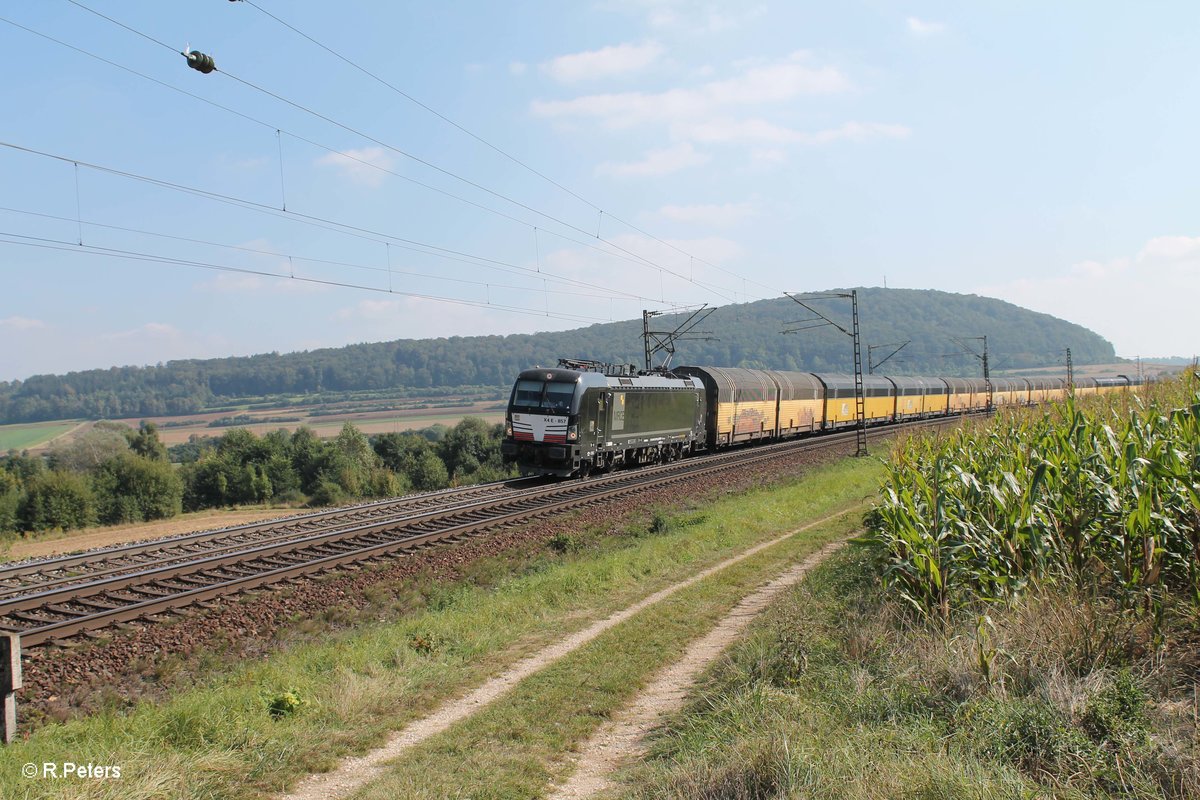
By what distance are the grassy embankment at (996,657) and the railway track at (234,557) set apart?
319 inches

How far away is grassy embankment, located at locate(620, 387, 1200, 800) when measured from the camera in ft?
16.8

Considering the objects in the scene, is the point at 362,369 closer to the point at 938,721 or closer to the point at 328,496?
the point at 328,496

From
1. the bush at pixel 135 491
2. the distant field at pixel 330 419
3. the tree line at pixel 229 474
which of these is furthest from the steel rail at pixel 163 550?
the distant field at pixel 330 419

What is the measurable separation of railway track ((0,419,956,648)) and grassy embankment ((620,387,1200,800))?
26.6 feet

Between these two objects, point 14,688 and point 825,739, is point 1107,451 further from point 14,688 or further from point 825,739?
point 14,688

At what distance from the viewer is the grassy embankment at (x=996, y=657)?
5129 millimetres

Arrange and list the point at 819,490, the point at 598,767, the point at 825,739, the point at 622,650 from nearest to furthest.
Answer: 1. the point at 825,739
2. the point at 598,767
3. the point at 622,650
4. the point at 819,490

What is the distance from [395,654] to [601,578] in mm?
4632

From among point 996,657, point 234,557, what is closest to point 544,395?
point 234,557

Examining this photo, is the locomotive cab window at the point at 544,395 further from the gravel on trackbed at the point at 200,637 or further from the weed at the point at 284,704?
the weed at the point at 284,704

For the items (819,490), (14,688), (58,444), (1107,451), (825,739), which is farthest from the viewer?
(58,444)

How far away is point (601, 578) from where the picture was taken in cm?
1368

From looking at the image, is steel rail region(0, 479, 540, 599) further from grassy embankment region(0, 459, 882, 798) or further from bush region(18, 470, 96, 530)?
bush region(18, 470, 96, 530)

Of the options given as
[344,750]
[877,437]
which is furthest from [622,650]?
[877,437]
